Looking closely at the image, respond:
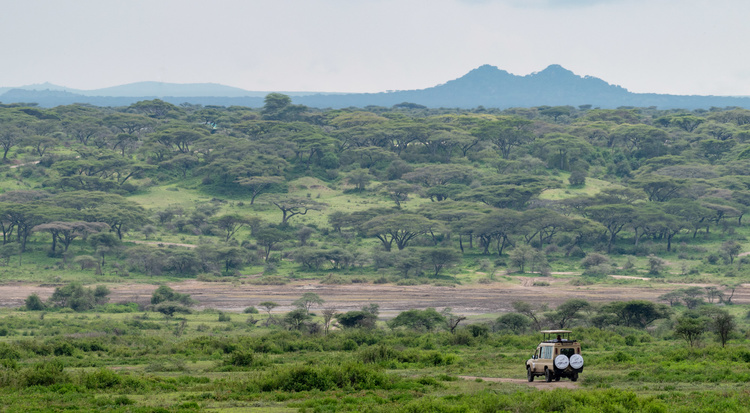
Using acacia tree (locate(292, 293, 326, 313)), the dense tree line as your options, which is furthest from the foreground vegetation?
the dense tree line

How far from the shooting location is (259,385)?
748 inches

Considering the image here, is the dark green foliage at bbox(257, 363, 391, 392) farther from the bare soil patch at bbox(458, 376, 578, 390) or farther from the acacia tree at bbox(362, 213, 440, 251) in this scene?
the acacia tree at bbox(362, 213, 440, 251)

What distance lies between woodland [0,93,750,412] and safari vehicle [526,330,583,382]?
466mm

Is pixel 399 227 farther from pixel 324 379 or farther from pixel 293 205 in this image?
pixel 324 379

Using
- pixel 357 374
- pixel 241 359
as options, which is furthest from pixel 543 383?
pixel 241 359

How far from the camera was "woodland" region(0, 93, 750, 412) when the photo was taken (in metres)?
19.0

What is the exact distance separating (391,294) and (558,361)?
36142mm

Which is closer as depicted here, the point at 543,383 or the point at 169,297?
the point at 543,383

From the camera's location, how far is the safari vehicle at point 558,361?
18.2m

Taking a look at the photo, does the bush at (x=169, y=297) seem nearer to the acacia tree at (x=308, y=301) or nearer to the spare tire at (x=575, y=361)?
the acacia tree at (x=308, y=301)

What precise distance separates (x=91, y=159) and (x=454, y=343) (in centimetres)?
6334

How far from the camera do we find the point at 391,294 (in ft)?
177

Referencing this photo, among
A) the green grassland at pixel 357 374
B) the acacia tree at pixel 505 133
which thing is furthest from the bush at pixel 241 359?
→ the acacia tree at pixel 505 133

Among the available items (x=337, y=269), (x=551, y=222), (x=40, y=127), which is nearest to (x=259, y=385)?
(x=337, y=269)
